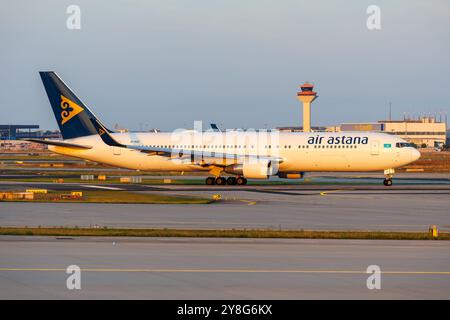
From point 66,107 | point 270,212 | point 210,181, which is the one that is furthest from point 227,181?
point 270,212

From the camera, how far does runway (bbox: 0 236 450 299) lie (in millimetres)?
17688

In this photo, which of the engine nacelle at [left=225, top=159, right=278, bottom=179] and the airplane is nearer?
the engine nacelle at [left=225, top=159, right=278, bottom=179]

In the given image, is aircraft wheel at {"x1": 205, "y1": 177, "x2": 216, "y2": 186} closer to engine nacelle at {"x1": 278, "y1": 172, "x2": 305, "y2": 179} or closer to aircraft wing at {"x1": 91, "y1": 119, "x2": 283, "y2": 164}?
aircraft wing at {"x1": 91, "y1": 119, "x2": 283, "y2": 164}

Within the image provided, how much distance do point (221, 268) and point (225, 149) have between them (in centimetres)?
4561

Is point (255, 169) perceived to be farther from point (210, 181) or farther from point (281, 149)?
point (210, 181)

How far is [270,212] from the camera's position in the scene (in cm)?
3916

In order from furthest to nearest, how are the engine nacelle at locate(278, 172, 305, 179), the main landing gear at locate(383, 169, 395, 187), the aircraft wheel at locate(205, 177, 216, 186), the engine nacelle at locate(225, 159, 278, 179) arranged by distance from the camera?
the engine nacelle at locate(278, 172, 305, 179), the aircraft wheel at locate(205, 177, 216, 186), the main landing gear at locate(383, 169, 395, 187), the engine nacelle at locate(225, 159, 278, 179)

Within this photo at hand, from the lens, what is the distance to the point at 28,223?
32719mm

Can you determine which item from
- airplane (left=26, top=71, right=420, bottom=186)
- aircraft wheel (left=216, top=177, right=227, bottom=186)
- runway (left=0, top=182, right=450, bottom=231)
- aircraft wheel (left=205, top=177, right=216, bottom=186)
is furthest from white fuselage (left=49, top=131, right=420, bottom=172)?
runway (left=0, top=182, right=450, bottom=231)

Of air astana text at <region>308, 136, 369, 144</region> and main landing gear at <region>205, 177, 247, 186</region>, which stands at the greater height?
air astana text at <region>308, 136, 369, 144</region>

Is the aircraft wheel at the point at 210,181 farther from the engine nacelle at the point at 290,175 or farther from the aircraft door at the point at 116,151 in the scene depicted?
the aircraft door at the point at 116,151
